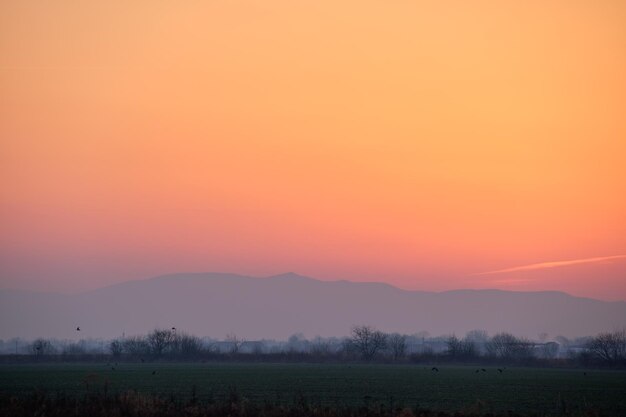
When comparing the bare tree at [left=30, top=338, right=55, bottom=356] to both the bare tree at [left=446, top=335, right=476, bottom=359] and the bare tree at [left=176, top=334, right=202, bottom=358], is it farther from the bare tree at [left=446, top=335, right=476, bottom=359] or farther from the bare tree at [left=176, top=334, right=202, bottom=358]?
the bare tree at [left=446, top=335, right=476, bottom=359]

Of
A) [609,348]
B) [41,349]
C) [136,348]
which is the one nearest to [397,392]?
[609,348]

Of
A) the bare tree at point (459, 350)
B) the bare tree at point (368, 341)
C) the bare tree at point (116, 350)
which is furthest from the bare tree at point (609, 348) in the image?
the bare tree at point (116, 350)

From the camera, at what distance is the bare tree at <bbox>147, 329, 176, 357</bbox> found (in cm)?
12888

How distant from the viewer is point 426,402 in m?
42.1

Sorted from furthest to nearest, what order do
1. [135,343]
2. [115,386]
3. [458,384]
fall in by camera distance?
1. [135,343]
2. [458,384]
3. [115,386]

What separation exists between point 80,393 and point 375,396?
1762 centimetres

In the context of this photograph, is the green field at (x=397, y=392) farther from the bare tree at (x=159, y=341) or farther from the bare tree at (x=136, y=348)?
the bare tree at (x=136, y=348)

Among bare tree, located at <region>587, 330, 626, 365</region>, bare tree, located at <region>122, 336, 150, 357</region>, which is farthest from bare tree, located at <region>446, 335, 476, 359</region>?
bare tree, located at <region>122, 336, 150, 357</region>

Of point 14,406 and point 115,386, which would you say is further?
point 115,386

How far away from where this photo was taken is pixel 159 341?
427ft

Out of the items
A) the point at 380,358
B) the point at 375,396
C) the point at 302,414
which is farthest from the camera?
the point at 380,358

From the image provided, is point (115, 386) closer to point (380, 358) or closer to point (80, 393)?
point (80, 393)

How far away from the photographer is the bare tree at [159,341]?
128875 mm

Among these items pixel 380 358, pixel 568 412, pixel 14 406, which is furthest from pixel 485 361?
pixel 14 406
